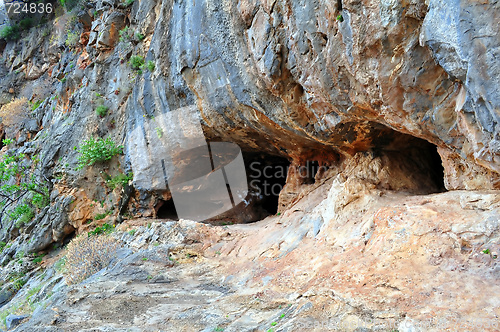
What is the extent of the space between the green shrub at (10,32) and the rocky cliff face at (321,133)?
11.4 meters

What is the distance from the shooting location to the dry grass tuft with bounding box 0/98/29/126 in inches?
795

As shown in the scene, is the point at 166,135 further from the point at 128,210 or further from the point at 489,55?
the point at 489,55

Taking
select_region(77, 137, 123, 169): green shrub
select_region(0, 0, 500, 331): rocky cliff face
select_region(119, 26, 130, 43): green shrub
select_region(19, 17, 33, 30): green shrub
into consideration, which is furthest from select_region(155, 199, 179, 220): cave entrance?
select_region(19, 17, 33, 30): green shrub

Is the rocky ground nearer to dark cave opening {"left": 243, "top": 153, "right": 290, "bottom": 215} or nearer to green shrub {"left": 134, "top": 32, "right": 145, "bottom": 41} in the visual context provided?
dark cave opening {"left": 243, "top": 153, "right": 290, "bottom": 215}

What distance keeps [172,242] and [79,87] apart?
35.6 ft

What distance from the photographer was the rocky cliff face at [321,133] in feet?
13.1

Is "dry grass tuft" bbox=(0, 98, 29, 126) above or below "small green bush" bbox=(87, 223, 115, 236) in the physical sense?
above

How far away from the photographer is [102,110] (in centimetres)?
1425

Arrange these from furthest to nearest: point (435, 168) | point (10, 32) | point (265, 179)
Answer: point (10, 32), point (265, 179), point (435, 168)

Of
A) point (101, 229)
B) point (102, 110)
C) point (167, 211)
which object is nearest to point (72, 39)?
point (102, 110)

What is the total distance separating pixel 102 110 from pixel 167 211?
16.6 feet

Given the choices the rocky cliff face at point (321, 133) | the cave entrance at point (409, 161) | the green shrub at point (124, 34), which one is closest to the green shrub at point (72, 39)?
the rocky cliff face at point (321, 133)

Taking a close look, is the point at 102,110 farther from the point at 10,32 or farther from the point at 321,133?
the point at 10,32

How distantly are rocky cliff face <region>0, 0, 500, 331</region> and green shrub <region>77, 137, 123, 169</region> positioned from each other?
345mm
